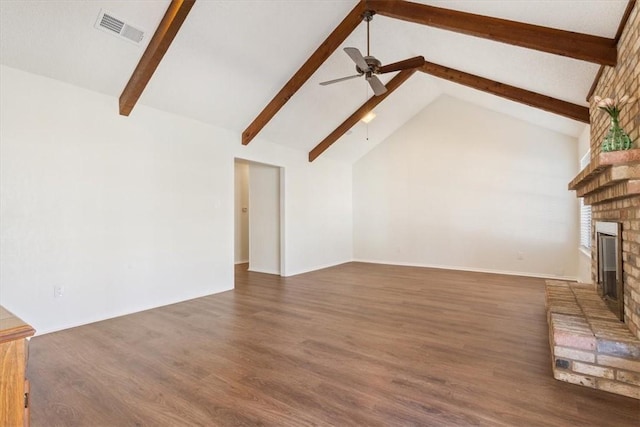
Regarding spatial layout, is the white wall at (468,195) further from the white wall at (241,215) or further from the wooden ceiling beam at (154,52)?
the wooden ceiling beam at (154,52)

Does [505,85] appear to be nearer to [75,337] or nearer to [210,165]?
[210,165]

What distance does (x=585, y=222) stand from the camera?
500 centimetres

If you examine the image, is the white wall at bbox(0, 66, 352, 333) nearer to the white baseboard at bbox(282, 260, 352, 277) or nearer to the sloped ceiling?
the sloped ceiling

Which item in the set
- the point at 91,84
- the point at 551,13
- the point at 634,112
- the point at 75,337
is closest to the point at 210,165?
the point at 91,84

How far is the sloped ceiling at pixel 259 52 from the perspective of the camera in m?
2.73

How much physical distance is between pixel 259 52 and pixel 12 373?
387cm

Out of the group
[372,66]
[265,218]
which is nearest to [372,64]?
[372,66]

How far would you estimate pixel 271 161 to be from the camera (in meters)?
5.79

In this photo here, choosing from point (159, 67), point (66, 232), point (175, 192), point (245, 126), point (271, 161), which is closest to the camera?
point (66, 232)

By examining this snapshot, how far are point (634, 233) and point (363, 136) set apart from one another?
534 cm

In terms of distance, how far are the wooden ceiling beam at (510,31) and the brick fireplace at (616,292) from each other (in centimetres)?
16

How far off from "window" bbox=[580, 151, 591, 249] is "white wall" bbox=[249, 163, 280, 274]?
5166mm

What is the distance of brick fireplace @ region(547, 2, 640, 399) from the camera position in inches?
82.4

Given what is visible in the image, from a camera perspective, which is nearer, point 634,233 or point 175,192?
point 634,233
